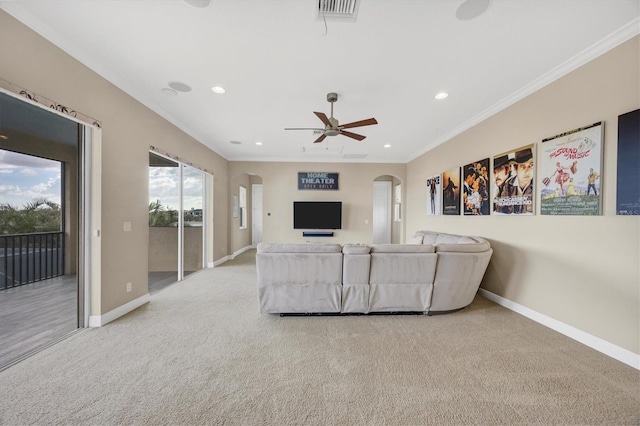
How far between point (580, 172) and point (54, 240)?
6974 millimetres

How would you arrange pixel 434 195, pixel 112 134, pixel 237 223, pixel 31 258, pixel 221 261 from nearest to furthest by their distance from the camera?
pixel 112 134
pixel 31 258
pixel 434 195
pixel 221 261
pixel 237 223

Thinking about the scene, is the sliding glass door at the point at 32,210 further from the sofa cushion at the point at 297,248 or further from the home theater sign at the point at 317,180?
the home theater sign at the point at 317,180

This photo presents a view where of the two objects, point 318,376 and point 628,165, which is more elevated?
point 628,165

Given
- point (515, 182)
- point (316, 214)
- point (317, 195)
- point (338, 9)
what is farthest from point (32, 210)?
point (515, 182)

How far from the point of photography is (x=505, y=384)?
1.80 meters

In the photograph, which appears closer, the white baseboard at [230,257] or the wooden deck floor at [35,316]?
the wooden deck floor at [35,316]

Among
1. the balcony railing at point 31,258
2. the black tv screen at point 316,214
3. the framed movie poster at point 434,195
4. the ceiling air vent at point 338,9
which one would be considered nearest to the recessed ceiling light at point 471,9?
the ceiling air vent at point 338,9

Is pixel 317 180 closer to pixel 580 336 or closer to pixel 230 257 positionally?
pixel 230 257

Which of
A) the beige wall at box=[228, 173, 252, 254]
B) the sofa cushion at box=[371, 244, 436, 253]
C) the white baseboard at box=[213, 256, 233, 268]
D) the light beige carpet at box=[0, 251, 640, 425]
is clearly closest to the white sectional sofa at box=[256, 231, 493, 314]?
the sofa cushion at box=[371, 244, 436, 253]

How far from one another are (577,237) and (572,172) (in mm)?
679

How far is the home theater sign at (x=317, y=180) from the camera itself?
22.1 feet

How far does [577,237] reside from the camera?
243 centimetres

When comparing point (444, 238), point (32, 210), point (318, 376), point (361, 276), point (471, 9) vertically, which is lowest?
point (318, 376)

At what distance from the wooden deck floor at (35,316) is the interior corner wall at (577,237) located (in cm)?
527
